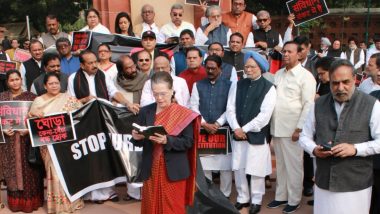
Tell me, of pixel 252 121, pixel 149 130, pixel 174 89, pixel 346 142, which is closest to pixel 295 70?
pixel 252 121

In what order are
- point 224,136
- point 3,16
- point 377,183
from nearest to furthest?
point 377,183 → point 224,136 → point 3,16

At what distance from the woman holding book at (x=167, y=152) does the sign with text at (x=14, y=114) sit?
2.07m

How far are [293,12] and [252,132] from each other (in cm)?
326

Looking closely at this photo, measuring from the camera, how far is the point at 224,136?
17.8 feet

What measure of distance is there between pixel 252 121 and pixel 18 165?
297 cm

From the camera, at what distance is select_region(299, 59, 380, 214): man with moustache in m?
3.49

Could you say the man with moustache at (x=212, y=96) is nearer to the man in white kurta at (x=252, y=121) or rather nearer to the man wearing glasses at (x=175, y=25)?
the man in white kurta at (x=252, y=121)

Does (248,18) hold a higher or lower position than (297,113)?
higher

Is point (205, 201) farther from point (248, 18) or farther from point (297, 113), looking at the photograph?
point (248, 18)

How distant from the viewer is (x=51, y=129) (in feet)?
17.2

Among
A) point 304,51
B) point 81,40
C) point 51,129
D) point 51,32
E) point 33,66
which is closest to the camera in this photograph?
point 51,129

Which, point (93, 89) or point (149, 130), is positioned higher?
point (93, 89)

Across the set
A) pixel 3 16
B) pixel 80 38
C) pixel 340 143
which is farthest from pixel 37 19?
pixel 340 143

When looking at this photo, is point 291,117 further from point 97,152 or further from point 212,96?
point 97,152
